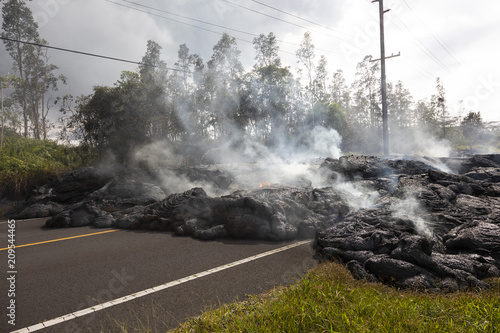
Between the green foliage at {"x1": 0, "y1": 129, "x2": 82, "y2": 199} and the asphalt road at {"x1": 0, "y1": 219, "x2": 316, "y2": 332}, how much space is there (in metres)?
7.02

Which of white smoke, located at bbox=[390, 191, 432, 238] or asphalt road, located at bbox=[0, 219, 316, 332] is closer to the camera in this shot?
asphalt road, located at bbox=[0, 219, 316, 332]

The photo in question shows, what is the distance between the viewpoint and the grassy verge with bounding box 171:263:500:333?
272 cm

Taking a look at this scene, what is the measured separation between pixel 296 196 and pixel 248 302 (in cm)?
541

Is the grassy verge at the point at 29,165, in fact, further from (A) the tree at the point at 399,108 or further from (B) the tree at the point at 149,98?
(A) the tree at the point at 399,108

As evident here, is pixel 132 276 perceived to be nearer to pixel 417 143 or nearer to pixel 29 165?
pixel 29 165

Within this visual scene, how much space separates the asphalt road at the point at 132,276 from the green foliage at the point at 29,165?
23.0ft

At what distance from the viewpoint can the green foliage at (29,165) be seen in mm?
12633

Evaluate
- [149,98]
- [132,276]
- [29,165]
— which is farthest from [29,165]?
[132,276]

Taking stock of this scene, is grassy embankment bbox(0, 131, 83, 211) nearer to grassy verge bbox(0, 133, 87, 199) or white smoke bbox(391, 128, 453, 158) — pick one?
grassy verge bbox(0, 133, 87, 199)

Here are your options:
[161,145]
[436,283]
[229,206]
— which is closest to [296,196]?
[229,206]

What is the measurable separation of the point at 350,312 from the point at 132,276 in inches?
132

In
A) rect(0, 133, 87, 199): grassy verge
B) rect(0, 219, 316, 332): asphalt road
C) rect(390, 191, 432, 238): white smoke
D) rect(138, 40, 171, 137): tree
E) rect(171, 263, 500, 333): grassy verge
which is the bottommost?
rect(0, 219, 316, 332): asphalt road

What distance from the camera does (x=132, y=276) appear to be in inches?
180

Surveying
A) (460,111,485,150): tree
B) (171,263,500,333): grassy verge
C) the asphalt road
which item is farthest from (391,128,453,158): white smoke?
(171,263,500,333): grassy verge
